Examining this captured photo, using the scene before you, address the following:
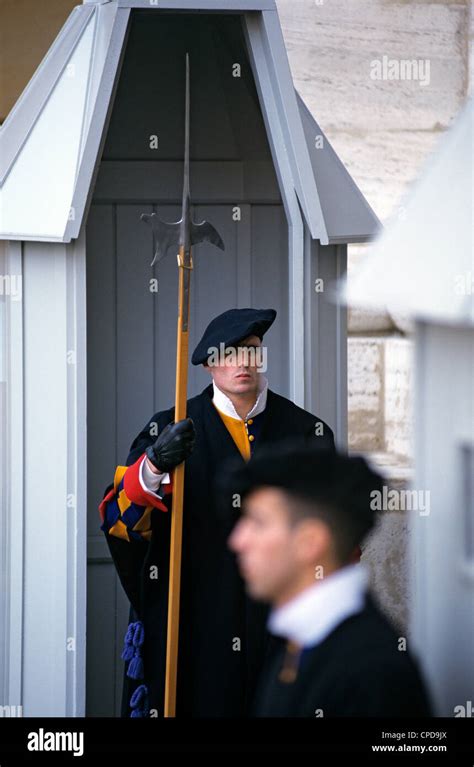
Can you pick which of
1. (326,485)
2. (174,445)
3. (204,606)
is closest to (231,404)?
(174,445)

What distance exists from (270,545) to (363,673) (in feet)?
0.64

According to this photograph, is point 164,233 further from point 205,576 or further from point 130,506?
point 205,576

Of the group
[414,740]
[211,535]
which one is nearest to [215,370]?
[211,535]

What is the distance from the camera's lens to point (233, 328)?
272 cm

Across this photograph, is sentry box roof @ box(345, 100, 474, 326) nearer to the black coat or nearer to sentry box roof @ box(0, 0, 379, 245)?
the black coat

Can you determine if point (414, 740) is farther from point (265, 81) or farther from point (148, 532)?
point (265, 81)

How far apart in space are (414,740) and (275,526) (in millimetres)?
764

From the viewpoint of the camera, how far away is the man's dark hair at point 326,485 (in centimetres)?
155

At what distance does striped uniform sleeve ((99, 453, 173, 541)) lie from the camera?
259 centimetres

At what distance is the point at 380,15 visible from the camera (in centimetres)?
463

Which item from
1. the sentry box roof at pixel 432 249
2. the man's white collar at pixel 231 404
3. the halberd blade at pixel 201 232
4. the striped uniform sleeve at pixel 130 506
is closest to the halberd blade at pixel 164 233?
the halberd blade at pixel 201 232

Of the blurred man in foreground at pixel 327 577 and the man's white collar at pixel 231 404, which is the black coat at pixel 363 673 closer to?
the blurred man in foreground at pixel 327 577

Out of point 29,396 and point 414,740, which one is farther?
point 29,396

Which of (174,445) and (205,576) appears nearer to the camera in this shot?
(174,445)
